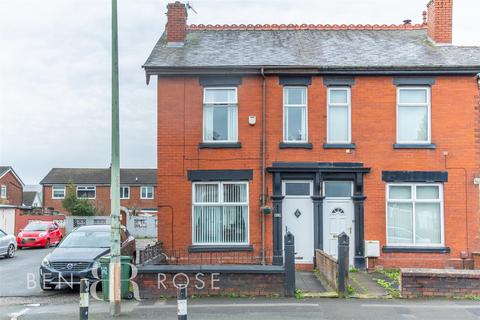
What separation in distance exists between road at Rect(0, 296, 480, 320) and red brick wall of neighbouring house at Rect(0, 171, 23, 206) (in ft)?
171

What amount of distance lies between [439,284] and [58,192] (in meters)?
56.7

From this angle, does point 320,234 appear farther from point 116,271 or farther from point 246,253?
point 116,271

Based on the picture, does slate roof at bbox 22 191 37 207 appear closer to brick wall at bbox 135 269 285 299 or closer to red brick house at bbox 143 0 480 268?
red brick house at bbox 143 0 480 268

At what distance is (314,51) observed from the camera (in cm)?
1911

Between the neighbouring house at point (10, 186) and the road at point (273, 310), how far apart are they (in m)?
51.3

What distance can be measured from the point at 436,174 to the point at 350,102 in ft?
11.4

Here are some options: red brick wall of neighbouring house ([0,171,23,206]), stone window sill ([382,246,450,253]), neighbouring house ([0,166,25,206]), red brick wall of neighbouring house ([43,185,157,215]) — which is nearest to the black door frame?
stone window sill ([382,246,450,253])

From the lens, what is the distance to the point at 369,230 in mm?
17750

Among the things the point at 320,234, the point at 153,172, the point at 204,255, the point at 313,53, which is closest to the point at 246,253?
the point at 204,255

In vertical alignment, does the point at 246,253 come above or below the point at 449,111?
below

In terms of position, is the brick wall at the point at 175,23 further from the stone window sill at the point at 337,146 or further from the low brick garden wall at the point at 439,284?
the low brick garden wall at the point at 439,284

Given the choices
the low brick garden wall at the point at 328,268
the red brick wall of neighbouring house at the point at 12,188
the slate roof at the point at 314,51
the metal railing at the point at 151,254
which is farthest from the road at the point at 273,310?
the red brick wall of neighbouring house at the point at 12,188

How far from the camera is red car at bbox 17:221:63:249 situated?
31.9 m

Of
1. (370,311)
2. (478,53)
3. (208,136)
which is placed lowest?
(370,311)
